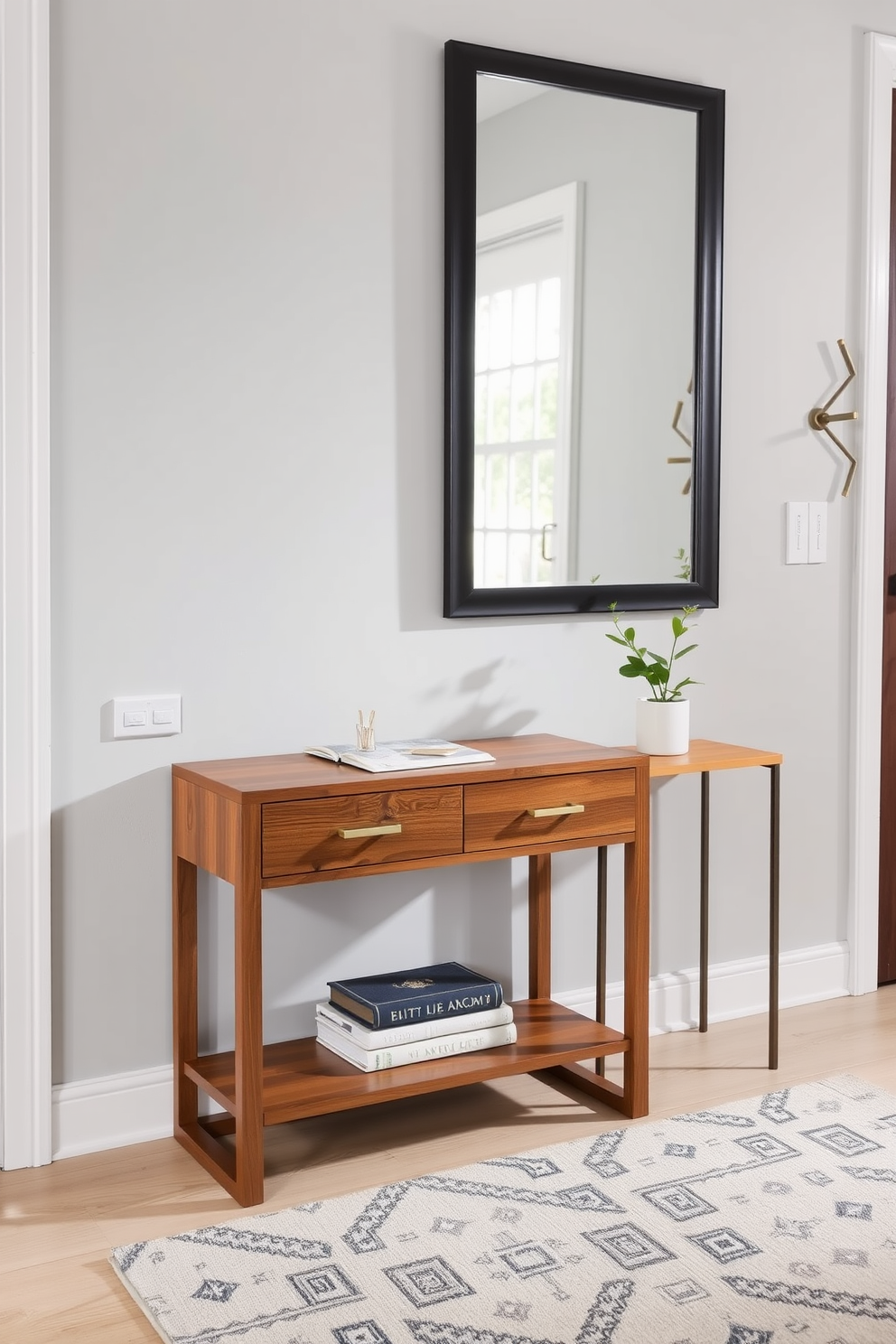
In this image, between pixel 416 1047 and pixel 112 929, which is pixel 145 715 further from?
pixel 416 1047

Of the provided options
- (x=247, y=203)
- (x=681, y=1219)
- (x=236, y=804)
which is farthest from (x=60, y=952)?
(x=247, y=203)

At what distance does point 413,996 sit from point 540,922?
1.57ft

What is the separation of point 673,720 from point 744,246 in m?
1.12

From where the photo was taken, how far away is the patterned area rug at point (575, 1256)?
70.1 inches

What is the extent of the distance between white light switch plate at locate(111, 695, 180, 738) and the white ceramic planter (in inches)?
38.2

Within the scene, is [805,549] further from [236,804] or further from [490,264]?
[236,804]

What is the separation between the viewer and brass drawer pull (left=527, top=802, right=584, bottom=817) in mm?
2332

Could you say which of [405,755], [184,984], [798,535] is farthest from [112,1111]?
[798,535]

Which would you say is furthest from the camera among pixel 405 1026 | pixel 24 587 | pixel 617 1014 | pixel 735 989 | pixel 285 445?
pixel 735 989

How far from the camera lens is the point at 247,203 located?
2383 mm

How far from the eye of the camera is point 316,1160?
7.52 ft

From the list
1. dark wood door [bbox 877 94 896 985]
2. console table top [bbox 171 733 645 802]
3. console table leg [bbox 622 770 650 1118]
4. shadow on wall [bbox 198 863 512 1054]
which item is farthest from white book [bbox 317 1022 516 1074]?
dark wood door [bbox 877 94 896 985]

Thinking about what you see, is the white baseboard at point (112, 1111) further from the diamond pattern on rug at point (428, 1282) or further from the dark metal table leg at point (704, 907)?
the dark metal table leg at point (704, 907)

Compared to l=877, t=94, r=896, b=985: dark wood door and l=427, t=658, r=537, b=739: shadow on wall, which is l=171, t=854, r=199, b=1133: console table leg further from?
l=877, t=94, r=896, b=985: dark wood door
